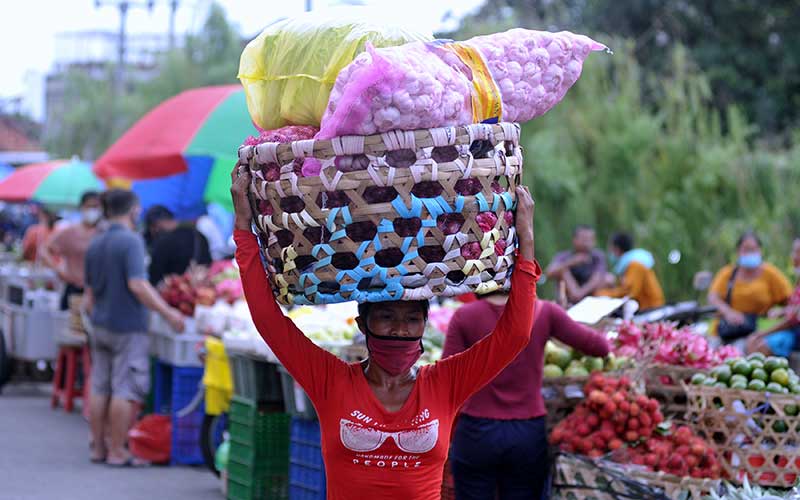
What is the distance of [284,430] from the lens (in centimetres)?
833

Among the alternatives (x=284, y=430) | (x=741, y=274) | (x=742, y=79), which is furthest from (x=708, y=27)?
(x=284, y=430)

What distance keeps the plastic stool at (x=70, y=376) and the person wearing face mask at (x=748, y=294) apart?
685 cm

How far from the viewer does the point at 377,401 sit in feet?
13.8

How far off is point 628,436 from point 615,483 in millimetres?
325

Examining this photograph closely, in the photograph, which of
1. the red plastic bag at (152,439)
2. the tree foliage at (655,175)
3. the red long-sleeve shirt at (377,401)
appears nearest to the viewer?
the red long-sleeve shirt at (377,401)

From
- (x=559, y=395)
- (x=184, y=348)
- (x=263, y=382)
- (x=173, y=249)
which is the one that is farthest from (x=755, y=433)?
(x=173, y=249)

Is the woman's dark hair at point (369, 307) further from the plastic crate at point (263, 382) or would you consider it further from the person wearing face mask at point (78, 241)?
the person wearing face mask at point (78, 241)

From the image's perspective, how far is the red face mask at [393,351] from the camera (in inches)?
164

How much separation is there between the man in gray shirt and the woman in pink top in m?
4.44

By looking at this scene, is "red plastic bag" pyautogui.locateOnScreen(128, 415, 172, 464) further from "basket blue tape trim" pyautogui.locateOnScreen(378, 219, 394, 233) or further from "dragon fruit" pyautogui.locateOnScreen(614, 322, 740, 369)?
"basket blue tape trim" pyautogui.locateOnScreen(378, 219, 394, 233)

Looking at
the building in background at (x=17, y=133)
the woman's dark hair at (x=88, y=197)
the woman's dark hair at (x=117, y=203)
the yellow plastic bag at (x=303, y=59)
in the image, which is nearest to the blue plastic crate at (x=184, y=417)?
the woman's dark hair at (x=117, y=203)

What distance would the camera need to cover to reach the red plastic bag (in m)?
10.9

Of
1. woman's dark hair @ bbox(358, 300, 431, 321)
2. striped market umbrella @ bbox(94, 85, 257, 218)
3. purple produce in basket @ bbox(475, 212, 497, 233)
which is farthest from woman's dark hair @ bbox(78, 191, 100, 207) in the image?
purple produce in basket @ bbox(475, 212, 497, 233)

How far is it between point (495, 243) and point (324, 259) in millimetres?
541
